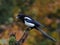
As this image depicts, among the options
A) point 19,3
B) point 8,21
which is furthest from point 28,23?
point 19,3

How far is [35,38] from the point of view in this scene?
8.15m

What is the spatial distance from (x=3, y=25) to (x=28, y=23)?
3.02 m

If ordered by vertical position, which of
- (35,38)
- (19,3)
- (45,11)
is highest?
(19,3)

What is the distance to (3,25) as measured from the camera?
8320 millimetres

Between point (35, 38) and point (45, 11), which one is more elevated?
point (45, 11)

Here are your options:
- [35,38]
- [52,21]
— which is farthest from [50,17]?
[35,38]

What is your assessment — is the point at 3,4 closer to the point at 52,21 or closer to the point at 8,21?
the point at 8,21

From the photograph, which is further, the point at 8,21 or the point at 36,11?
the point at 8,21

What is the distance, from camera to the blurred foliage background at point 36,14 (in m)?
8.02

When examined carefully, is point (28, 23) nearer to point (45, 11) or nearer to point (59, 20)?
point (45, 11)

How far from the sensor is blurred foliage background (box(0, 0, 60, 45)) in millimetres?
8016

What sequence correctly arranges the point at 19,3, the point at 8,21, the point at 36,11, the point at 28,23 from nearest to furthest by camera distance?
1. the point at 28,23
2. the point at 36,11
3. the point at 8,21
4. the point at 19,3

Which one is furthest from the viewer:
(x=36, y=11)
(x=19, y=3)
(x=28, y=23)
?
(x=19, y=3)

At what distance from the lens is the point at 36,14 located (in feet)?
26.3
